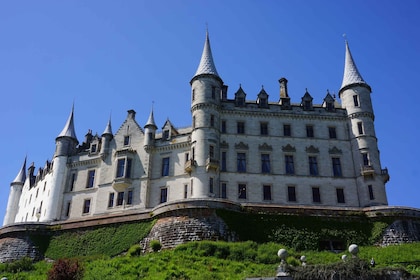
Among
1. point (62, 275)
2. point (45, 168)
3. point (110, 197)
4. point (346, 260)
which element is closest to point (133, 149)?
point (110, 197)

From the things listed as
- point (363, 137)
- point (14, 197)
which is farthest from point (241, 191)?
point (14, 197)

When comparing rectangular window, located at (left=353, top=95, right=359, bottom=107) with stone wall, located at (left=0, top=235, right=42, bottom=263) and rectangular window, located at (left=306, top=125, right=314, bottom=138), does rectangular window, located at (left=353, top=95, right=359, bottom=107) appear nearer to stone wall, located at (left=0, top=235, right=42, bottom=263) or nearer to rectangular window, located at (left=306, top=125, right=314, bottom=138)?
rectangular window, located at (left=306, top=125, right=314, bottom=138)

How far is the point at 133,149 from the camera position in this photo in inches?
2233

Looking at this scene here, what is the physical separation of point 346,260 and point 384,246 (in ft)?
51.5

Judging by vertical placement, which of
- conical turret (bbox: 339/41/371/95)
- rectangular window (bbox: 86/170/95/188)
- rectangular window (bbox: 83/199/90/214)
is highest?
conical turret (bbox: 339/41/371/95)

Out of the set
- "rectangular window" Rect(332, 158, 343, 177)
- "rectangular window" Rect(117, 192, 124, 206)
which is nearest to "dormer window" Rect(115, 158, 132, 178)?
"rectangular window" Rect(117, 192, 124, 206)

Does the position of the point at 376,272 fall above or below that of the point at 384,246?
below

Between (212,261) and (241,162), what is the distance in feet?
71.1

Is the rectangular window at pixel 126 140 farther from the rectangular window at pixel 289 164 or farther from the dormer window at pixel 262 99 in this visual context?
the rectangular window at pixel 289 164

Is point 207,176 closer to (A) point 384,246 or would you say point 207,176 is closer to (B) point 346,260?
(A) point 384,246

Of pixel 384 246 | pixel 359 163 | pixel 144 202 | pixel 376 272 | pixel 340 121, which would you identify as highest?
pixel 340 121

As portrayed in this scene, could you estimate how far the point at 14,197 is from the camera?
246 feet

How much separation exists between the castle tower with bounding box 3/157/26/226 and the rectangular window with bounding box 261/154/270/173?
41.3m

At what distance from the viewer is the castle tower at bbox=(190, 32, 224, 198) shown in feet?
163
